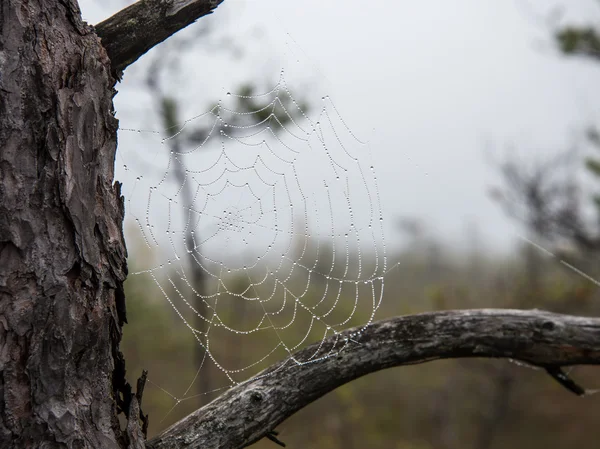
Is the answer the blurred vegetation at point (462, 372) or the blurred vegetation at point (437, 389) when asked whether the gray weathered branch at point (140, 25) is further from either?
the blurred vegetation at point (437, 389)

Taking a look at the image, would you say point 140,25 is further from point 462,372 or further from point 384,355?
point 462,372

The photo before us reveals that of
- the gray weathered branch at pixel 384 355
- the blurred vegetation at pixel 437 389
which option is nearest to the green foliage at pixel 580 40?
the blurred vegetation at pixel 437 389

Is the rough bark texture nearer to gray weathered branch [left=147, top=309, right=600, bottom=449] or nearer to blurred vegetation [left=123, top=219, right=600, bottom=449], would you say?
gray weathered branch [left=147, top=309, right=600, bottom=449]

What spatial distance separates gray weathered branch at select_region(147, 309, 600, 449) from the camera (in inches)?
95.0

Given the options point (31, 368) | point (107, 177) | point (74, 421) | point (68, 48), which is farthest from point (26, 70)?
point (74, 421)

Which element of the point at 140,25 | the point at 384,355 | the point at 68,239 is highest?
the point at 140,25

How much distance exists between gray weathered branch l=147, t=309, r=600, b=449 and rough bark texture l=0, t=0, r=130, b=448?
1.46 ft

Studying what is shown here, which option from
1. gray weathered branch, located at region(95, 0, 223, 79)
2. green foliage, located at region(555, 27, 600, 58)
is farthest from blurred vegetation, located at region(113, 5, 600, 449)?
gray weathered branch, located at region(95, 0, 223, 79)

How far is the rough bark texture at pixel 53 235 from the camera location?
198 centimetres

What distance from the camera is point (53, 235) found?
2043mm

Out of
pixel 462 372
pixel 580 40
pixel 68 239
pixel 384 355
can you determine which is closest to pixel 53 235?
pixel 68 239

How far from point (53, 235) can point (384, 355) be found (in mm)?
1566

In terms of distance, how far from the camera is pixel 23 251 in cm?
199

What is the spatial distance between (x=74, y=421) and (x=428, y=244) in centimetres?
1239
